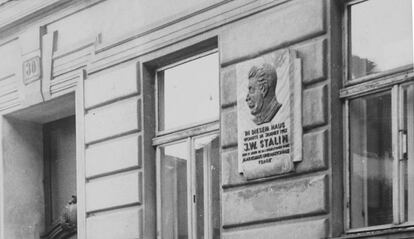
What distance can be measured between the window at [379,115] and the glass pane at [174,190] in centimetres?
265

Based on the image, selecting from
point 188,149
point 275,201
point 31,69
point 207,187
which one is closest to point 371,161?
point 275,201

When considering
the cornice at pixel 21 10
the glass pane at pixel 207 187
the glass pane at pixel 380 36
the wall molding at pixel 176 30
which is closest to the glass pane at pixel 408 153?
the glass pane at pixel 380 36

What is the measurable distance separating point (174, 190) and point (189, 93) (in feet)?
3.69

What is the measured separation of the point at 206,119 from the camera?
13.1 m

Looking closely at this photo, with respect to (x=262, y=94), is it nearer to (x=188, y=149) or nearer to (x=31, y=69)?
(x=188, y=149)

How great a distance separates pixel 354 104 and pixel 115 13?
4.04 meters

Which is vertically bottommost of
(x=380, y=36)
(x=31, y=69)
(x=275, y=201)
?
(x=275, y=201)

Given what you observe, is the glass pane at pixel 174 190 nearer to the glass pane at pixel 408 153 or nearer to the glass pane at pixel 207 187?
the glass pane at pixel 207 187

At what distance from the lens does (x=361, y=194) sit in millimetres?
11172

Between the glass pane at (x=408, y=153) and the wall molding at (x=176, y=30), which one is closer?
the glass pane at (x=408, y=153)

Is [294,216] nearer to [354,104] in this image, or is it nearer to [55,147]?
[354,104]

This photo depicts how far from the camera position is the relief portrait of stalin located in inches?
464

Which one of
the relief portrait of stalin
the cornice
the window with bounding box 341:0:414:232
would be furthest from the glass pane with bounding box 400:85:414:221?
the cornice

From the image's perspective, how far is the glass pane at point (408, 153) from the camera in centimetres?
1062
